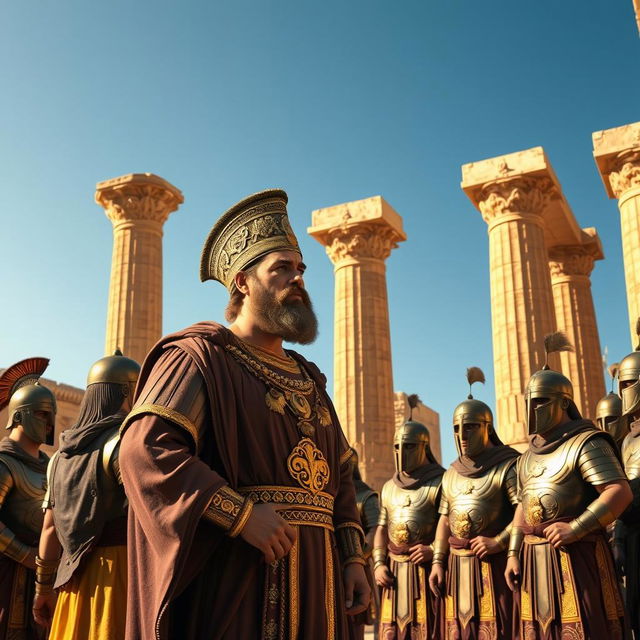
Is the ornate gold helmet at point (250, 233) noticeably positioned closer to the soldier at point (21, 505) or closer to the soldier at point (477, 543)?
the soldier at point (21, 505)

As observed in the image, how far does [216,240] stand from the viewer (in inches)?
130

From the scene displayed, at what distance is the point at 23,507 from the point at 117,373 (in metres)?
1.48

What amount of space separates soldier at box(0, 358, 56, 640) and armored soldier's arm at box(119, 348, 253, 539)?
11.2 feet

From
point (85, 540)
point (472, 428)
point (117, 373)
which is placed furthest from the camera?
point (472, 428)

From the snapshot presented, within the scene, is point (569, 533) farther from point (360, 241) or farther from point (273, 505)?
point (360, 241)

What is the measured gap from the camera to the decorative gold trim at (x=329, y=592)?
2746 mm

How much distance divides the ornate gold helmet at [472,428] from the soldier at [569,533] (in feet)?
3.93

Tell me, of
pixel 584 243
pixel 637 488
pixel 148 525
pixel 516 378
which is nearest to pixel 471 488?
pixel 637 488

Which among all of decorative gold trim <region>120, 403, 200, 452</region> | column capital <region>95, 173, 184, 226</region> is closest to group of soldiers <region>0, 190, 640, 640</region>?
decorative gold trim <region>120, 403, 200, 452</region>

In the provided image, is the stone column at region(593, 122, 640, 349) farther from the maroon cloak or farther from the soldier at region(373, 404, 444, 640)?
the maroon cloak

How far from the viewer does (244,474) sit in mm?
2742

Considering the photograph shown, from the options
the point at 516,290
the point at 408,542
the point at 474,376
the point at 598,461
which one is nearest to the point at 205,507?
the point at 598,461

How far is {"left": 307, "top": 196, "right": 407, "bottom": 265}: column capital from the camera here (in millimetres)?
21703

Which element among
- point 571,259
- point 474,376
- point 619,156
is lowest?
point 474,376
